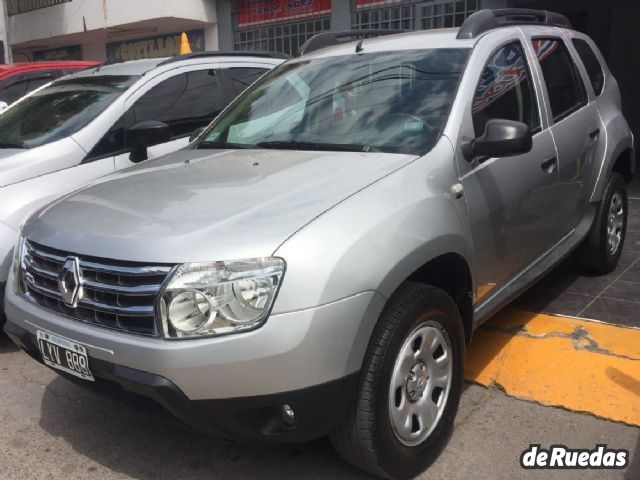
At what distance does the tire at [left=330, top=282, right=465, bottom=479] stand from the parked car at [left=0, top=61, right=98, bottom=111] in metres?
6.04

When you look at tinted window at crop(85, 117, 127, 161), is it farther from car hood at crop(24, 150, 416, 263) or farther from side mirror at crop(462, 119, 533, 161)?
side mirror at crop(462, 119, 533, 161)

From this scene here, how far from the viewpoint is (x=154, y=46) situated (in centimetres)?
1656

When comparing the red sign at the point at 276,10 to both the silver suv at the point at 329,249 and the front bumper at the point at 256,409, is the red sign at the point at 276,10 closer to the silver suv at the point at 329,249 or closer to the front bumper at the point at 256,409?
the silver suv at the point at 329,249

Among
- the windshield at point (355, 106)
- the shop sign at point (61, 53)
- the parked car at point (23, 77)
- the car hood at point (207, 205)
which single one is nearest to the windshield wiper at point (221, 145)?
the windshield at point (355, 106)

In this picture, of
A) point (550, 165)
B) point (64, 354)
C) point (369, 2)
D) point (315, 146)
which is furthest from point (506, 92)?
point (369, 2)

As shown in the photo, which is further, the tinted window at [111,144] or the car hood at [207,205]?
the tinted window at [111,144]

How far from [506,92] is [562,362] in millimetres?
1527

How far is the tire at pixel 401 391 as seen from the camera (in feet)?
7.65

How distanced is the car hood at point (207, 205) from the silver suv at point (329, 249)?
1 centimetres

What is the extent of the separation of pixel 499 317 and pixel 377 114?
1804mm

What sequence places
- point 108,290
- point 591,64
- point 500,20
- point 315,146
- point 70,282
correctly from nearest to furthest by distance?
point 108,290, point 70,282, point 315,146, point 500,20, point 591,64

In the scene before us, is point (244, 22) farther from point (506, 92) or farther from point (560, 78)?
point (506, 92)

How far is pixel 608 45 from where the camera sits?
11703mm

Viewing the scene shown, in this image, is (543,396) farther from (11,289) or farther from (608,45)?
(608,45)
